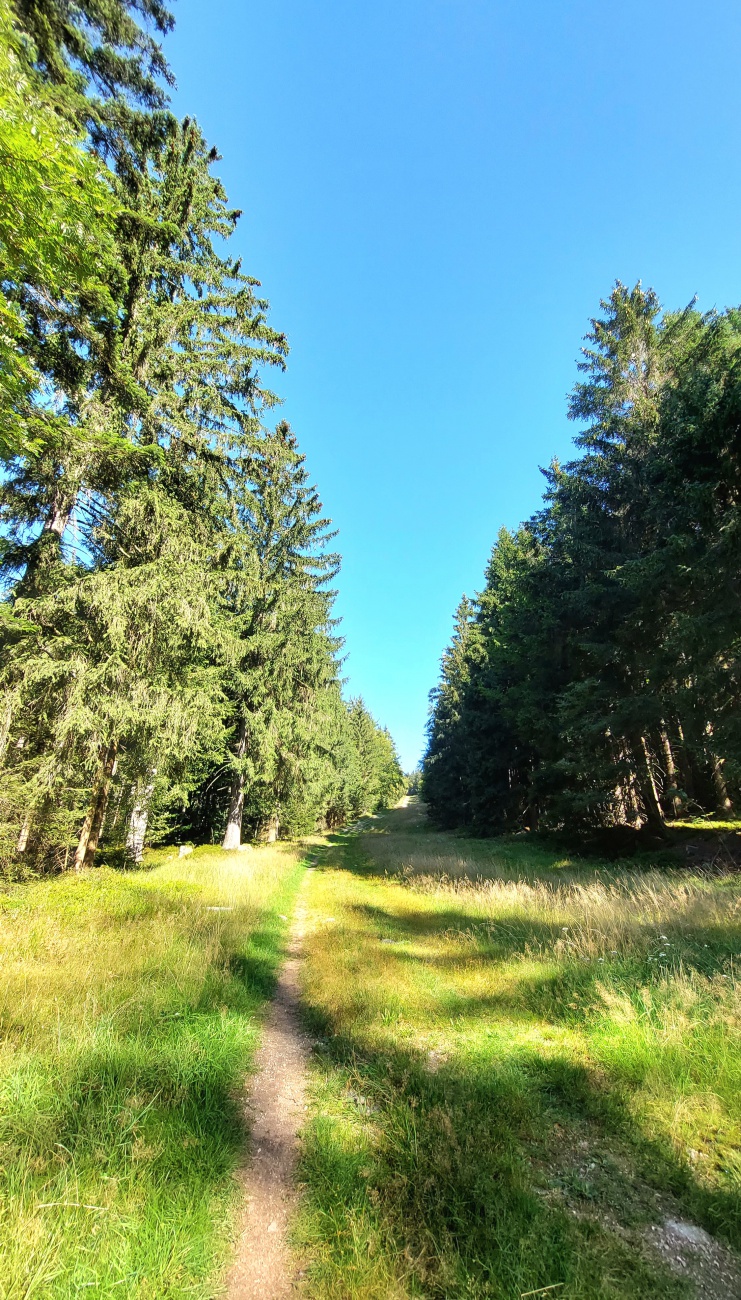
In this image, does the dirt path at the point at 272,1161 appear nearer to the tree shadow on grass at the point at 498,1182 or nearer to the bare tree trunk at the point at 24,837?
the tree shadow on grass at the point at 498,1182

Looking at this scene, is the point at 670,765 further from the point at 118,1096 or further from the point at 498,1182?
the point at 118,1096

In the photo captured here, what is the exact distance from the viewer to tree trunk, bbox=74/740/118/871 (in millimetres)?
9047

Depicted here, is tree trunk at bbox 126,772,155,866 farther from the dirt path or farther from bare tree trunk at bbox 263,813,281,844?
bare tree trunk at bbox 263,813,281,844

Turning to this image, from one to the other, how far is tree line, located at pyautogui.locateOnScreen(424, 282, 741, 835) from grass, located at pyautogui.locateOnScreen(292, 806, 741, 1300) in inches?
256

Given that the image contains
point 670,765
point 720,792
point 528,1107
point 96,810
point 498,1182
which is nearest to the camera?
point 498,1182

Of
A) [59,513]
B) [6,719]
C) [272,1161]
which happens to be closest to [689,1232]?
[272,1161]

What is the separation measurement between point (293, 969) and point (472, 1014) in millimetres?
2785

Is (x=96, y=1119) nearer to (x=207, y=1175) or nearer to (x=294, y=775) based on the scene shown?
(x=207, y=1175)

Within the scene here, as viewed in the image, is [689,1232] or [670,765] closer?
[689,1232]

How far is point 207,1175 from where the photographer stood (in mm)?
2707

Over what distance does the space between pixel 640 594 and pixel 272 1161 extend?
45.5 ft

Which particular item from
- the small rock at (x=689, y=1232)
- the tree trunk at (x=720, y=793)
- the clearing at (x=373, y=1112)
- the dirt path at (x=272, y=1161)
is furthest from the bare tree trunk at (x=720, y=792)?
the dirt path at (x=272, y=1161)

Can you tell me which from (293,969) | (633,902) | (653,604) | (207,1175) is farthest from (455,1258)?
(653,604)

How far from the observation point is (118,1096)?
10.1ft
